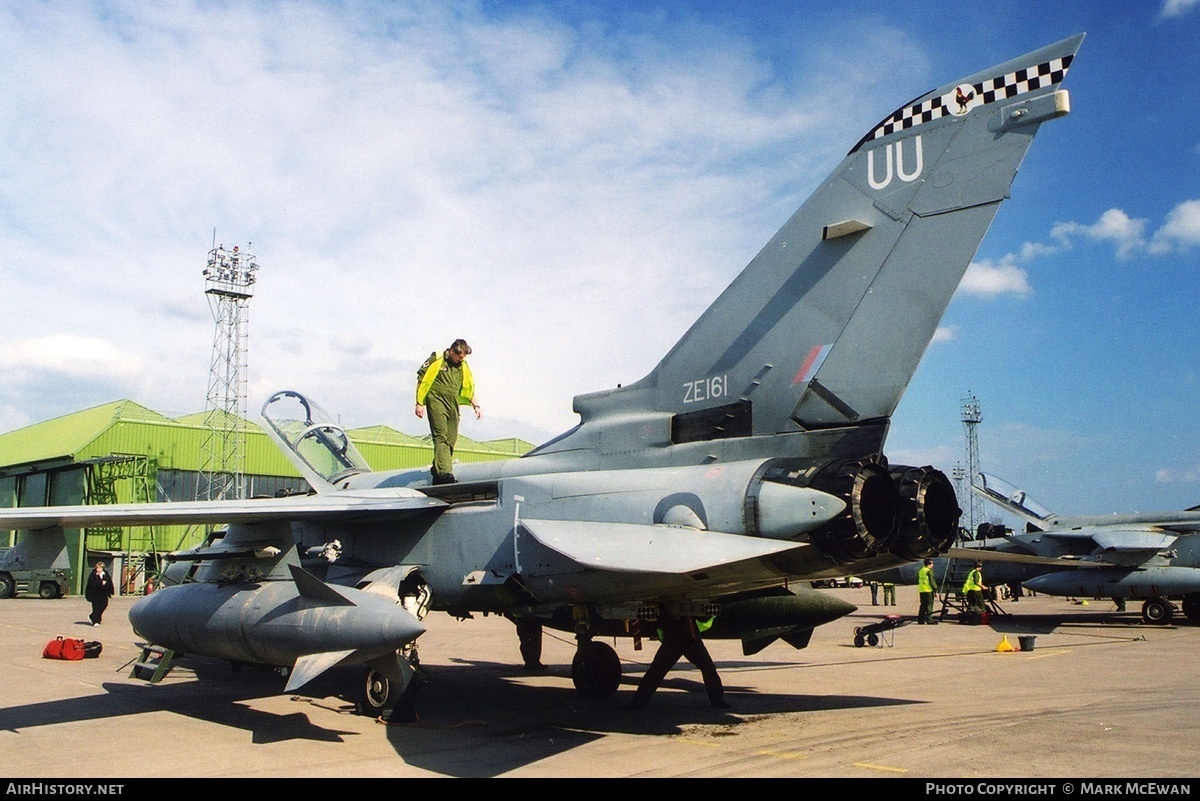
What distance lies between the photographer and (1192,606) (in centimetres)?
1894

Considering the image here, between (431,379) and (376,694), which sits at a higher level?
(431,379)

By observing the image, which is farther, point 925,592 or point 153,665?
point 925,592

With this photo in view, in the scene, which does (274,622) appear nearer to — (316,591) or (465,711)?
(316,591)

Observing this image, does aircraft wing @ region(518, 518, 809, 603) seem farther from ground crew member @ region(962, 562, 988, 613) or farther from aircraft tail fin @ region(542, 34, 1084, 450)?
ground crew member @ region(962, 562, 988, 613)

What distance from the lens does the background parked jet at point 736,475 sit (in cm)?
594

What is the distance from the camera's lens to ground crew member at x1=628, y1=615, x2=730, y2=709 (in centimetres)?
792

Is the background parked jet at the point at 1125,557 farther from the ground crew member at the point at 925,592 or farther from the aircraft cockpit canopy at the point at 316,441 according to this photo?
the aircraft cockpit canopy at the point at 316,441

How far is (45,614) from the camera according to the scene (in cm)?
2089

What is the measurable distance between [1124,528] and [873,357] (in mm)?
16330

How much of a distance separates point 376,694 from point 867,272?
551 centimetres

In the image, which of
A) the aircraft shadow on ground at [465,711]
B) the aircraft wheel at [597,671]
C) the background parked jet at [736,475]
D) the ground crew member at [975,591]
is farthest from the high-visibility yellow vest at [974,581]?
the background parked jet at [736,475]

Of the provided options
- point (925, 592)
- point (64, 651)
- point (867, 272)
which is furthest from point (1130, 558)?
point (64, 651)

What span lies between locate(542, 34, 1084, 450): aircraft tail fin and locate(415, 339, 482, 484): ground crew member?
2268mm
